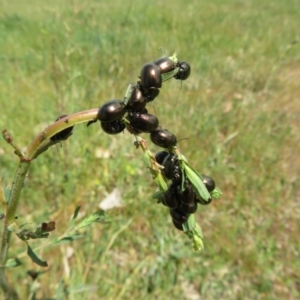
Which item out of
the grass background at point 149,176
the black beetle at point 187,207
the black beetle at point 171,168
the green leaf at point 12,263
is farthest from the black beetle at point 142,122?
the grass background at point 149,176

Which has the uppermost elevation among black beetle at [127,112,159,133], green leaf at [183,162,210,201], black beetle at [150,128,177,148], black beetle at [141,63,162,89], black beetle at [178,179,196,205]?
black beetle at [141,63,162,89]

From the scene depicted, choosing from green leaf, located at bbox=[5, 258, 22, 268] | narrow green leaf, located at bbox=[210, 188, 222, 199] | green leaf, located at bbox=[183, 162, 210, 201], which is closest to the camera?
green leaf, located at bbox=[183, 162, 210, 201]

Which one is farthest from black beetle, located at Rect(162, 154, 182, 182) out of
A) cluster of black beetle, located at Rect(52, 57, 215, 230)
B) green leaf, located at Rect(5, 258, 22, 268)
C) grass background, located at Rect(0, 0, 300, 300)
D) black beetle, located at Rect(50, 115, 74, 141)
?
grass background, located at Rect(0, 0, 300, 300)

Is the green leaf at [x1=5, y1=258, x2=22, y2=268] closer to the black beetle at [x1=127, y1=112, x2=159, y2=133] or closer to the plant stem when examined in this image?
the plant stem

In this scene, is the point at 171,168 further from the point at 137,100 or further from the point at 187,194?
the point at 137,100

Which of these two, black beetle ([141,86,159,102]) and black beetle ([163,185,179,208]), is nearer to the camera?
black beetle ([141,86,159,102])

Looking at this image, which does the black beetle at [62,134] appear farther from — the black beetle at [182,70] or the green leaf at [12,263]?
the green leaf at [12,263]

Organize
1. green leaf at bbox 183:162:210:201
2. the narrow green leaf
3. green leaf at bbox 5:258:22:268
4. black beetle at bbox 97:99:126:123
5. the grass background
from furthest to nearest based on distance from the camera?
the grass background, green leaf at bbox 5:258:22:268, the narrow green leaf, green leaf at bbox 183:162:210:201, black beetle at bbox 97:99:126:123
